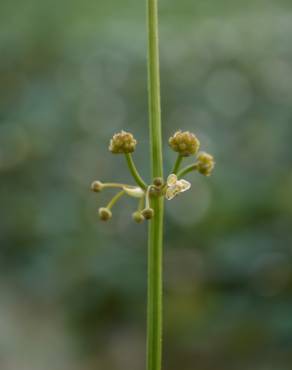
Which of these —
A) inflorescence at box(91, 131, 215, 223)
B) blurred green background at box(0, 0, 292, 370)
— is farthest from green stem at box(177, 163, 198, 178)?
blurred green background at box(0, 0, 292, 370)

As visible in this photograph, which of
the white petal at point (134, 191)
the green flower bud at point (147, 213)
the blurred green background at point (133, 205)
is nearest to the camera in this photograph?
the green flower bud at point (147, 213)

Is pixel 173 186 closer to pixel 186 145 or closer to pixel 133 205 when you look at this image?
pixel 186 145

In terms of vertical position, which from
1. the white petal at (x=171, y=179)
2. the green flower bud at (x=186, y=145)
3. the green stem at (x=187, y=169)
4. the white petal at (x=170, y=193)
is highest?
the green flower bud at (x=186, y=145)

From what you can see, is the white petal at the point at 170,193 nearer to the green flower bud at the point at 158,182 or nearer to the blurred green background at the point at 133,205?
the green flower bud at the point at 158,182

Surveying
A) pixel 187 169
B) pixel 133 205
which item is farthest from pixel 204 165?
pixel 133 205

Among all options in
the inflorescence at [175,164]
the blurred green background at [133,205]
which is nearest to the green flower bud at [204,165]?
the inflorescence at [175,164]

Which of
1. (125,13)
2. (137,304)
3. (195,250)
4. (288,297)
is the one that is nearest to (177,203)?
(195,250)

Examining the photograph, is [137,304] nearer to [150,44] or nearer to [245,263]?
[245,263]

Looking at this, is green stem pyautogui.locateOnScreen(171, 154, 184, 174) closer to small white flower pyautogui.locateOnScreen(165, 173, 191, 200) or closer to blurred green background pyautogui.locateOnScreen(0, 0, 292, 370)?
small white flower pyautogui.locateOnScreen(165, 173, 191, 200)
